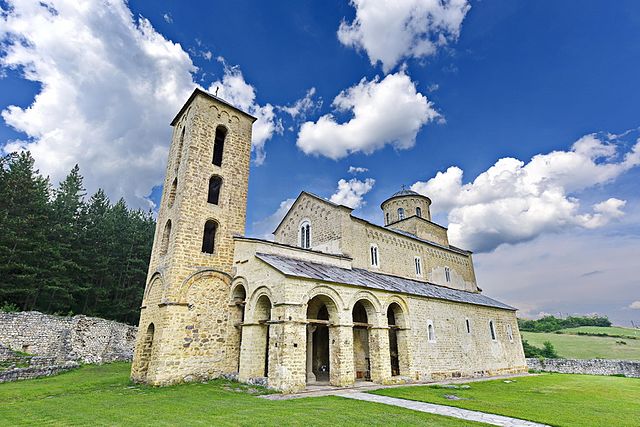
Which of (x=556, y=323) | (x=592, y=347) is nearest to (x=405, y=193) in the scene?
(x=592, y=347)

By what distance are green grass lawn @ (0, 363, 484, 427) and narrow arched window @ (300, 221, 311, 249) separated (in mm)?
9832

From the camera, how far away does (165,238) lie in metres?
15.2

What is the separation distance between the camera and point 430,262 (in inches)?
935

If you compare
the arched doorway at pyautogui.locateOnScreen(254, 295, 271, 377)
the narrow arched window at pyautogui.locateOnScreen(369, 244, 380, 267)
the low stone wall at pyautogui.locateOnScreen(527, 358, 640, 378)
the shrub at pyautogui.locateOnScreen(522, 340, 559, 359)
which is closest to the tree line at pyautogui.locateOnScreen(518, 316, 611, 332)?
the shrub at pyautogui.locateOnScreen(522, 340, 559, 359)

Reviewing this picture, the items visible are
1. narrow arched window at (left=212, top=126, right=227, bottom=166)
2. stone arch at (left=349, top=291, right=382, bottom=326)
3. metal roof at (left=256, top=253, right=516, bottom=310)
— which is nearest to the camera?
metal roof at (left=256, top=253, right=516, bottom=310)

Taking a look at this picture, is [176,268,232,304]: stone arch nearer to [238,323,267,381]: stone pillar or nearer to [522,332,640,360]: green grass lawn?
[238,323,267,381]: stone pillar

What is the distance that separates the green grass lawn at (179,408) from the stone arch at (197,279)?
327 cm

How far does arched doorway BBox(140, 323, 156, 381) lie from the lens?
13164mm

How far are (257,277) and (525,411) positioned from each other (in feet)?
31.7

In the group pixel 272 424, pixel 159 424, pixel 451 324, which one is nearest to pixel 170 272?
pixel 159 424

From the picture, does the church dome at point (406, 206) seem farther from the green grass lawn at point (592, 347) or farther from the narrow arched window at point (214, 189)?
the green grass lawn at point (592, 347)

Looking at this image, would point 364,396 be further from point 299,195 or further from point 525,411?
point 299,195

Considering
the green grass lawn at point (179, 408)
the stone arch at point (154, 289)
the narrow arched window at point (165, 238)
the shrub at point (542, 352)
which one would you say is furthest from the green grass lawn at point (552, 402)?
the shrub at point (542, 352)

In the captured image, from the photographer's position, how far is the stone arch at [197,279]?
13.1 meters
